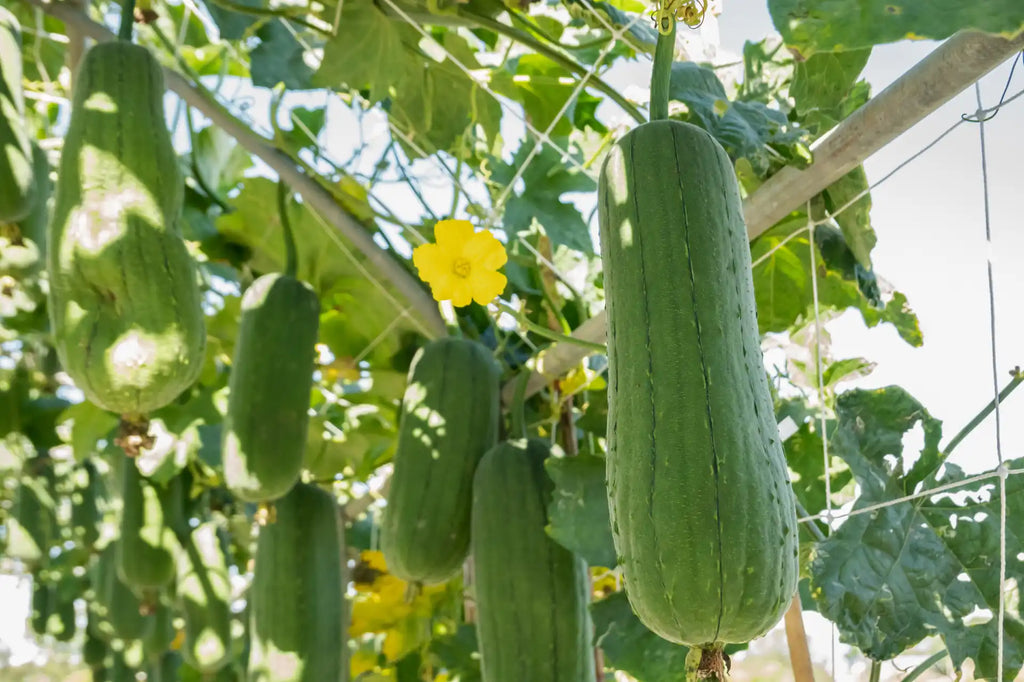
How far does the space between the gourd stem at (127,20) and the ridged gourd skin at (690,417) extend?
0.94 m

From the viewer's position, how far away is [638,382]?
101 cm

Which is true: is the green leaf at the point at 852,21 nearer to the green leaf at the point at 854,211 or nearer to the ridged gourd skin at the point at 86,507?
the green leaf at the point at 854,211

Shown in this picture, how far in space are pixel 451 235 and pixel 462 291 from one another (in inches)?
2.9

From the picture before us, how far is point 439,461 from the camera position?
1.70 m

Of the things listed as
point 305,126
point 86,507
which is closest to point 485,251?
point 305,126

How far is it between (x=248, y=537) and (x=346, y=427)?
1.00m

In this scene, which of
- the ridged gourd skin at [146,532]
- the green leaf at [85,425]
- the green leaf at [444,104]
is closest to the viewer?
the green leaf at [444,104]

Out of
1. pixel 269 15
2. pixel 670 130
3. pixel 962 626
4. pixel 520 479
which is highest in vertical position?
pixel 269 15

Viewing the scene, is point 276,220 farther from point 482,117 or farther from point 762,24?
point 762,24

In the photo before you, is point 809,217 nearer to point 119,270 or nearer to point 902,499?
point 902,499

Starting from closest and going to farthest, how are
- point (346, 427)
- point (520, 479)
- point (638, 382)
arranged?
point (638, 382) < point (520, 479) < point (346, 427)

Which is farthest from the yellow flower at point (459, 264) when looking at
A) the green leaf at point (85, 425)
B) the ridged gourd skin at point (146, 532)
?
the ridged gourd skin at point (146, 532)

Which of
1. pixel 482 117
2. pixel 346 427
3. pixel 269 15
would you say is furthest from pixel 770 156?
pixel 346 427

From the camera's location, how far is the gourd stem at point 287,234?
6.78 ft
